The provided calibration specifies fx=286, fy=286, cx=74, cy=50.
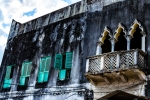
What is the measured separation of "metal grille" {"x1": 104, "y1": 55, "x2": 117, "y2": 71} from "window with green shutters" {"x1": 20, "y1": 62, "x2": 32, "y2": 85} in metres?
5.66

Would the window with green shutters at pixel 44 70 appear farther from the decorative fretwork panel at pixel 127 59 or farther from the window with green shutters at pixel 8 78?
the decorative fretwork panel at pixel 127 59

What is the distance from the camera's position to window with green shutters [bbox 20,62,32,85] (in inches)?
635

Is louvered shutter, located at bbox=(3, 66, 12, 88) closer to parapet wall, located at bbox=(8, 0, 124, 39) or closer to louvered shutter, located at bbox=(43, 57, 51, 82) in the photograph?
parapet wall, located at bbox=(8, 0, 124, 39)

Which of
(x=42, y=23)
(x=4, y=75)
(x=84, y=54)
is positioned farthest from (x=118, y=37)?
(x=4, y=75)

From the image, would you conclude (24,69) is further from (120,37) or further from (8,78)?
(120,37)

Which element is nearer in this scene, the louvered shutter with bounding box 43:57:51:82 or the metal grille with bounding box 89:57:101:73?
the metal grille with bounding box 89:57:101:73

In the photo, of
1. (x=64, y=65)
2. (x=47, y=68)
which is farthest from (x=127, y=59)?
(x=47, y=68)

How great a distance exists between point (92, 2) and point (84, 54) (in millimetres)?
2921

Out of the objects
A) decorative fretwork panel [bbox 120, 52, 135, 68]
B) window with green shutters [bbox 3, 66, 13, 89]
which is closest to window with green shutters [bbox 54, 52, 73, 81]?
decorative fretwork panel [bbox 120, 52, 135, 68]

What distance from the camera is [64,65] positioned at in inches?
566

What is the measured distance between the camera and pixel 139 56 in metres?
11.2

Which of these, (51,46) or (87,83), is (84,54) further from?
(51,46)

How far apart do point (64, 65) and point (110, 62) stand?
321 centimetres

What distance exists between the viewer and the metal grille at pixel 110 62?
463 inches
